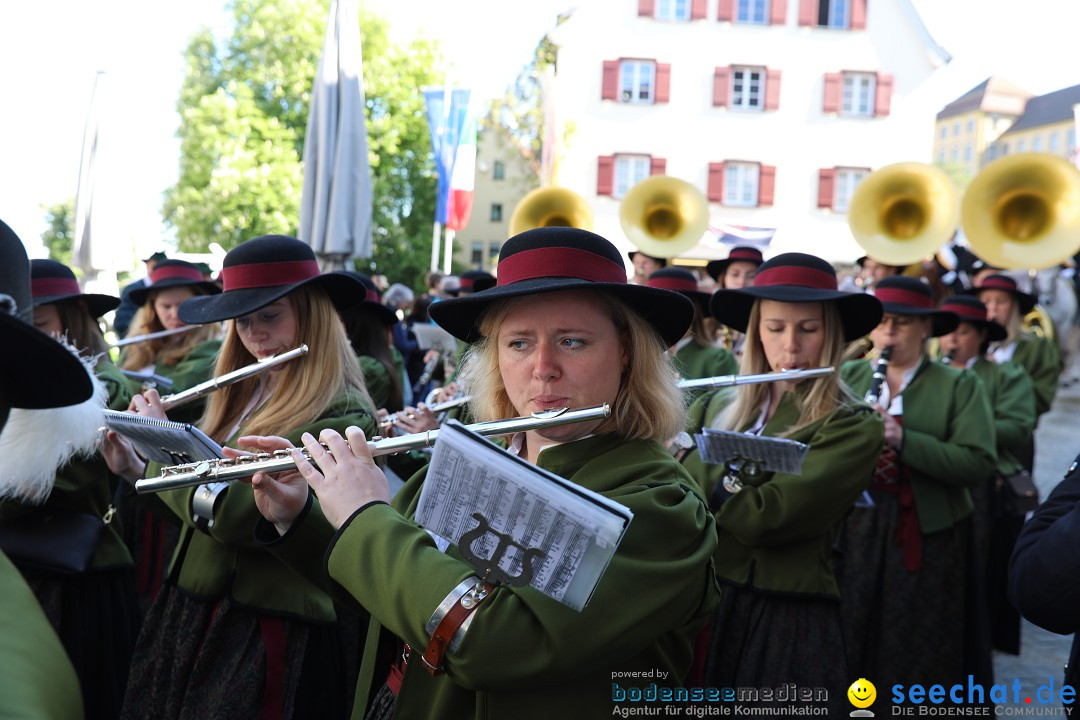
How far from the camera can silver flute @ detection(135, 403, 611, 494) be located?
2.17 meters

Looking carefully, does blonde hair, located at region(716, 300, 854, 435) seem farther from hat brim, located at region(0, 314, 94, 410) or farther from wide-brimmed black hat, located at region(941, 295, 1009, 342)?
wide-brimmed black hat, located at region(941, 295, 1009, 342)

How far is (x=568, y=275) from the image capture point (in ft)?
7.27

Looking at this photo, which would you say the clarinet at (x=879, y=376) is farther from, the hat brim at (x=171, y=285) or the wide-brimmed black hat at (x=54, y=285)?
the hat brim at (x=171, y=285)

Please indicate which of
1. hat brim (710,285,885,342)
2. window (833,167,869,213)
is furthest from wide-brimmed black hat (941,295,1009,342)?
window (833,167,869,213)

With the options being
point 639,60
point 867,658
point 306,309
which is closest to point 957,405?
point 867,658

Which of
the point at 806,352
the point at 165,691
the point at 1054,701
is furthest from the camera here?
the point at 1054,701

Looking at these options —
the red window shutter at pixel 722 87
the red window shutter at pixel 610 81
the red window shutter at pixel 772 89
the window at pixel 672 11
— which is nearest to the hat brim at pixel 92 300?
the red window shutter at pixel 610 81

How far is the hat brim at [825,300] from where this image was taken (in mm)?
3857

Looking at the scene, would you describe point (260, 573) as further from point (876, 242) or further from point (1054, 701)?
point (876, 242)

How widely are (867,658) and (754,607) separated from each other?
143 centimetres

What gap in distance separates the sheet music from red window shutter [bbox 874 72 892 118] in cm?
2704

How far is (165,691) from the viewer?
3115 millimetres

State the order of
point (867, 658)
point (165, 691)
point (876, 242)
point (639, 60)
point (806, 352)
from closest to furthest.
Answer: point (165, 691)
point (806, 352)
point (867, 658)
point (876, 242)
point (639, 60)

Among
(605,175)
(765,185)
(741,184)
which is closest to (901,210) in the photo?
(605,175)
